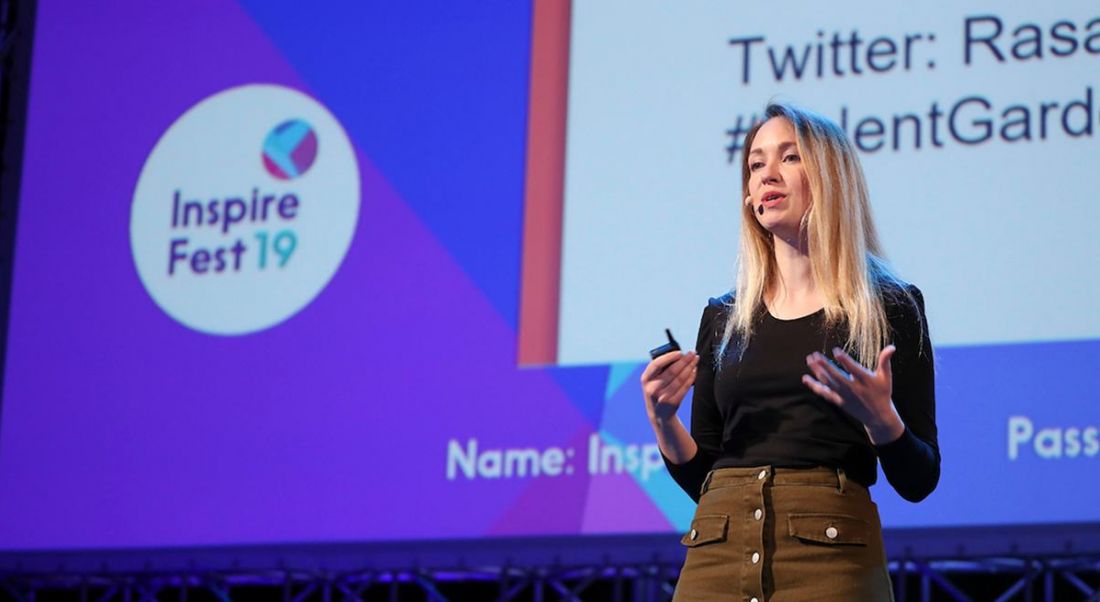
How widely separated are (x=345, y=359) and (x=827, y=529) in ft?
9.81

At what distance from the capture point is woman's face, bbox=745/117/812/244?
221 centimetres

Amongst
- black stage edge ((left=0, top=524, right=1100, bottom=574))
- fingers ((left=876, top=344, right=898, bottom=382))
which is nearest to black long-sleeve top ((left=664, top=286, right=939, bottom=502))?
fingers ((left=876, top=344, right=898, bottom=382))

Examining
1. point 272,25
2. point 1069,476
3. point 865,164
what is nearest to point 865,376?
point 1069,476

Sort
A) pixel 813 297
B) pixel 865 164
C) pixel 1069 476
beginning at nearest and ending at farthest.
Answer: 1. pixel 813 297
2. pixel 1069 476
3. pixel 865 164

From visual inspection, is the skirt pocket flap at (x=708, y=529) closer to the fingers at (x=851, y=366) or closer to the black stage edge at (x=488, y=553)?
the fingers at (x=851, y=366)

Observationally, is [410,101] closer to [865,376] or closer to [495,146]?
[495,146]

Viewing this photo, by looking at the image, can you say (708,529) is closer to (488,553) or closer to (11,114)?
(488,553)

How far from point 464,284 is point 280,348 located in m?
0.63

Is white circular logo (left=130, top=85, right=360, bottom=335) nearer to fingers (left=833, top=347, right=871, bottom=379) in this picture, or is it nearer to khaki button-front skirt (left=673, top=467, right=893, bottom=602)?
khaki button-front skirt (left=673, top=467, right=893, bottom=602)

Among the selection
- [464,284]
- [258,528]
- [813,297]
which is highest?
[464,284]

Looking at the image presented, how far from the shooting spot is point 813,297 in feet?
7.28

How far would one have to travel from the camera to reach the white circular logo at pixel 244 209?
198 inches

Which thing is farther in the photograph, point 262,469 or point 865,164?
point 262,469

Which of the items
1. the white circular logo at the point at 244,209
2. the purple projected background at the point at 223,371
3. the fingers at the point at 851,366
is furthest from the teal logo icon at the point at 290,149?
the fingers at the point at 851,366
